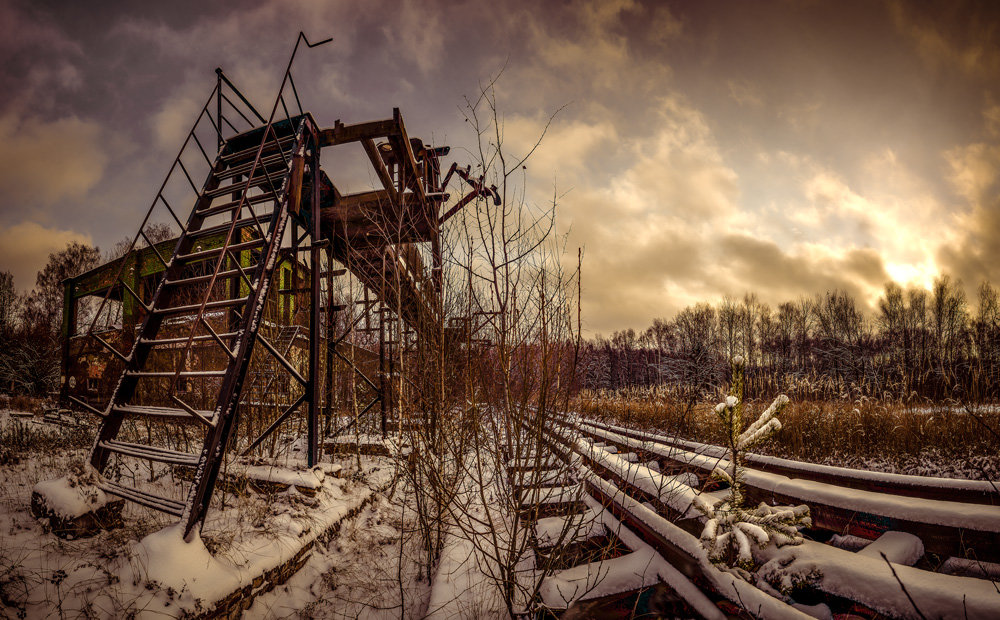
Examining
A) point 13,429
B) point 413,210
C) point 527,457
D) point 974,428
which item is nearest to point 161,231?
point 13,429

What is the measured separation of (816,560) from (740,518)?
398 mm

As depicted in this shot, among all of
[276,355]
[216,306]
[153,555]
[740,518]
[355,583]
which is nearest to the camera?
[153,555]

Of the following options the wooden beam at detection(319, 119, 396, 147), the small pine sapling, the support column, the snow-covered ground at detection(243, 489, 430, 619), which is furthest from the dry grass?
the wooden beam at detection(319, 119, 396, 147)

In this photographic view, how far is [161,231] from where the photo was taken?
67.3 feet

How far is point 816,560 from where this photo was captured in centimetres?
194

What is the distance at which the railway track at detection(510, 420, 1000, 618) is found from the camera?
162 centimetres

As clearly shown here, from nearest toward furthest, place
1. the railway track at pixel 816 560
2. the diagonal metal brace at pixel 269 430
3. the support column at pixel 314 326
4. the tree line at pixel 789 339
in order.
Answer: the railway track at pixel 816 560 < the diagonal metal brace at pixel 269 430 < the support column at pixel 314 326 < the tree line at pixel 789 339

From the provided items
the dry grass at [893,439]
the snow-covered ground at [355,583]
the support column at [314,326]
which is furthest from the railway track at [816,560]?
the support column at [314,326]

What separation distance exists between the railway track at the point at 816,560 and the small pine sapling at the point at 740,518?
0.10 m

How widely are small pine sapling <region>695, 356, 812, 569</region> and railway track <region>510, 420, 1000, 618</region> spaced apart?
10cm

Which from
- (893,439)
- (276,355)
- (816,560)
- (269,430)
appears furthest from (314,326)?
(893,439)

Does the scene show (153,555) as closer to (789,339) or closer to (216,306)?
(216,306)

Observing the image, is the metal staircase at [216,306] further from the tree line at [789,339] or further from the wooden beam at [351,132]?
Answer: the tree line at [789,339]

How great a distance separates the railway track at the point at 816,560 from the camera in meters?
1.62
